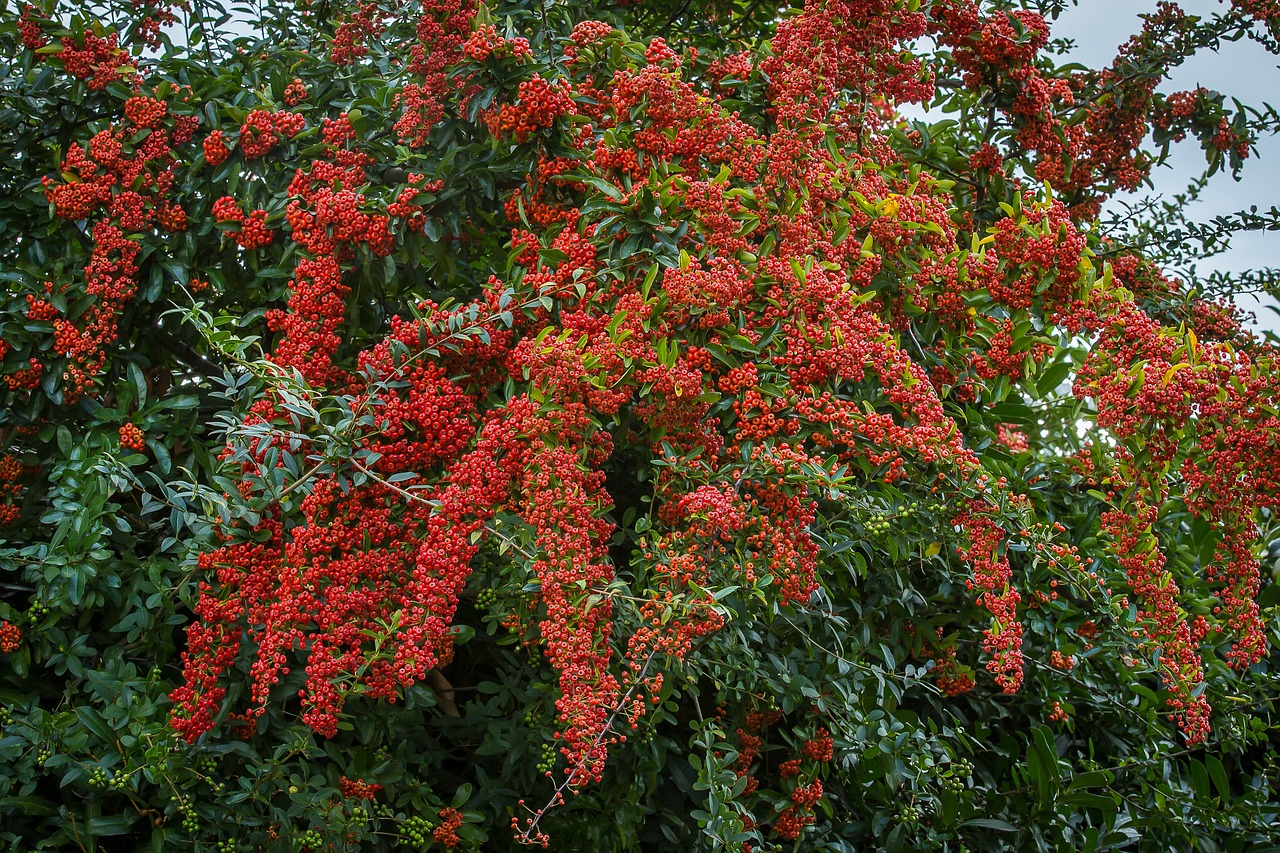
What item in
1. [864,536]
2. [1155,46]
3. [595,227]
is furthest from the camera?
[1155,46]

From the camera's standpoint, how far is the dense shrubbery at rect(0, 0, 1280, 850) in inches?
105

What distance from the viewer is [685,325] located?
2.90 meters

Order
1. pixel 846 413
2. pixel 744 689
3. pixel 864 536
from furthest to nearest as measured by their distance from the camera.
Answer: pixel 864 536
pixel 744 689
pixel 846 413

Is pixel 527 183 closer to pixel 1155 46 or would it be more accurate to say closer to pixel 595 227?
pixel 595 227

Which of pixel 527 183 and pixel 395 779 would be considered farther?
pixel 527 183

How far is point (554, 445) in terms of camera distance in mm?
2627

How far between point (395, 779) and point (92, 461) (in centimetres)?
120

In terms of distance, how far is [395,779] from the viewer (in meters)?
2.91

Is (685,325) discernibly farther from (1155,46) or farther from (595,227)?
(1155,46)

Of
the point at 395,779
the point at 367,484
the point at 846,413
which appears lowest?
the point at 395,779

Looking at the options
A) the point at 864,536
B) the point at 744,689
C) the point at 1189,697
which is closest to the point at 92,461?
the point at 744,689

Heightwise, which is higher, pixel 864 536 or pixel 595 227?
pixel 595 227

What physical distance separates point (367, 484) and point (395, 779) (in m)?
0.80

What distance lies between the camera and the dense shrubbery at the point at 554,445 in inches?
105
